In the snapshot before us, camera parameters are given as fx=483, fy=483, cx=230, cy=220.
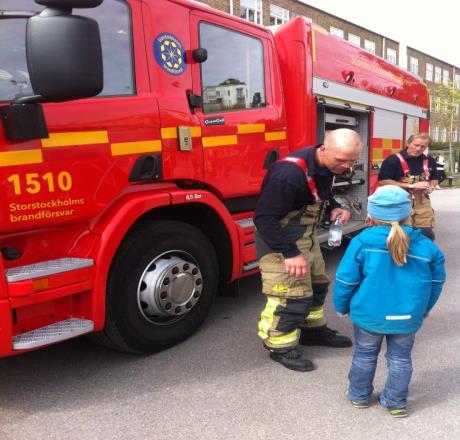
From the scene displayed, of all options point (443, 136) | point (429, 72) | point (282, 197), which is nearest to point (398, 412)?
point (282, 197)

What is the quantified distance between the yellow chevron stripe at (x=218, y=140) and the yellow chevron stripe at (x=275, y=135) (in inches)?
17.4

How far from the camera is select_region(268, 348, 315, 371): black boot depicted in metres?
3.16

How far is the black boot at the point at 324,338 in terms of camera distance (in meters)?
3.52

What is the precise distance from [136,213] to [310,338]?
160 cm

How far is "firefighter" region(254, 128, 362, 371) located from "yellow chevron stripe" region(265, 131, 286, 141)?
1047 mm

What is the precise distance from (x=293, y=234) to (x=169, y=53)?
1490 millimetres

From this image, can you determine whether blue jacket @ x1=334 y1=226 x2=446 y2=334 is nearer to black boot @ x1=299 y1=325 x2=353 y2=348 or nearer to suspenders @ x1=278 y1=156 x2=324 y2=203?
suspenders @ x1=278 y1=156 x2=324 y2=203

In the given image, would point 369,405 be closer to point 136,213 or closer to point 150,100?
point 136,213

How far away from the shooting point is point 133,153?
9.83 ft

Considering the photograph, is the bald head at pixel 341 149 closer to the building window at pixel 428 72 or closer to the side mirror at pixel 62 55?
the side mirror at pixel 62 55

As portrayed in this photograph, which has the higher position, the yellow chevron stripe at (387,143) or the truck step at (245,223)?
the yellow chevron stripe at (387,143)

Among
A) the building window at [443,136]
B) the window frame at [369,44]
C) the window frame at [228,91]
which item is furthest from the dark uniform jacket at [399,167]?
the building window at [443,136]

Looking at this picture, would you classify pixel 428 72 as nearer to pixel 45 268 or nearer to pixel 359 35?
pixel 359 35

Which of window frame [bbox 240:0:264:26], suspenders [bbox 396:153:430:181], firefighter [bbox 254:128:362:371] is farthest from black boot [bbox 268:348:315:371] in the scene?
window frame [bbox 240:0:264:26]
